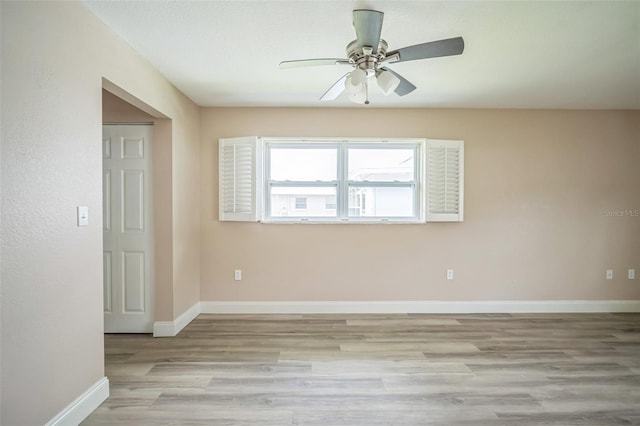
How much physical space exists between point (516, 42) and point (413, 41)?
776 mm

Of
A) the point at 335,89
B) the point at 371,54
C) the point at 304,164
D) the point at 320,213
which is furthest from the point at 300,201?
the point at 371,54

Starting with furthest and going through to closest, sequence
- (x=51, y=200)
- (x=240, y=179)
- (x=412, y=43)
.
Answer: (x=240, y=179) → (x=412, y=43) → (x=51, y=200)

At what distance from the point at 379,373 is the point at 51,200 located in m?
2.45

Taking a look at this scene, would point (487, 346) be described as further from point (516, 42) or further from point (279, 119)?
point (279, 119)

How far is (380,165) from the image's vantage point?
3.93 metres

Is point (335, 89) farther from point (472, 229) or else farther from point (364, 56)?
point (472, 229)

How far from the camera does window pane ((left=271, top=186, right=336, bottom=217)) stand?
391cm

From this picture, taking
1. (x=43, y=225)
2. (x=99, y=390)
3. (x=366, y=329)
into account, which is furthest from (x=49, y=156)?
(x=366, y=329)

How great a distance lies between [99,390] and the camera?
2.09m

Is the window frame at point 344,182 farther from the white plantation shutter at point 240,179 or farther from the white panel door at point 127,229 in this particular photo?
the white panel door at point 127,229

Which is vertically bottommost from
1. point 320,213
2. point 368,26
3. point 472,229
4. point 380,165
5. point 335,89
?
point 472,229

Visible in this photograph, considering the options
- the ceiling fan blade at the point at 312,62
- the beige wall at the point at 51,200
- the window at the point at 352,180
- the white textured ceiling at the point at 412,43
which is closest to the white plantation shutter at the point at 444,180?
the window at the point at 352,180

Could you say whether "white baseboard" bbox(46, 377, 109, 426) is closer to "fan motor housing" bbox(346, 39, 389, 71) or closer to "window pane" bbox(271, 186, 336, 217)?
"window pane" bbox(271, 186, 336, 217)

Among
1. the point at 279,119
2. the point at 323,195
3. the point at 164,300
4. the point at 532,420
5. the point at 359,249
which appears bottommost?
the point at 532,420
